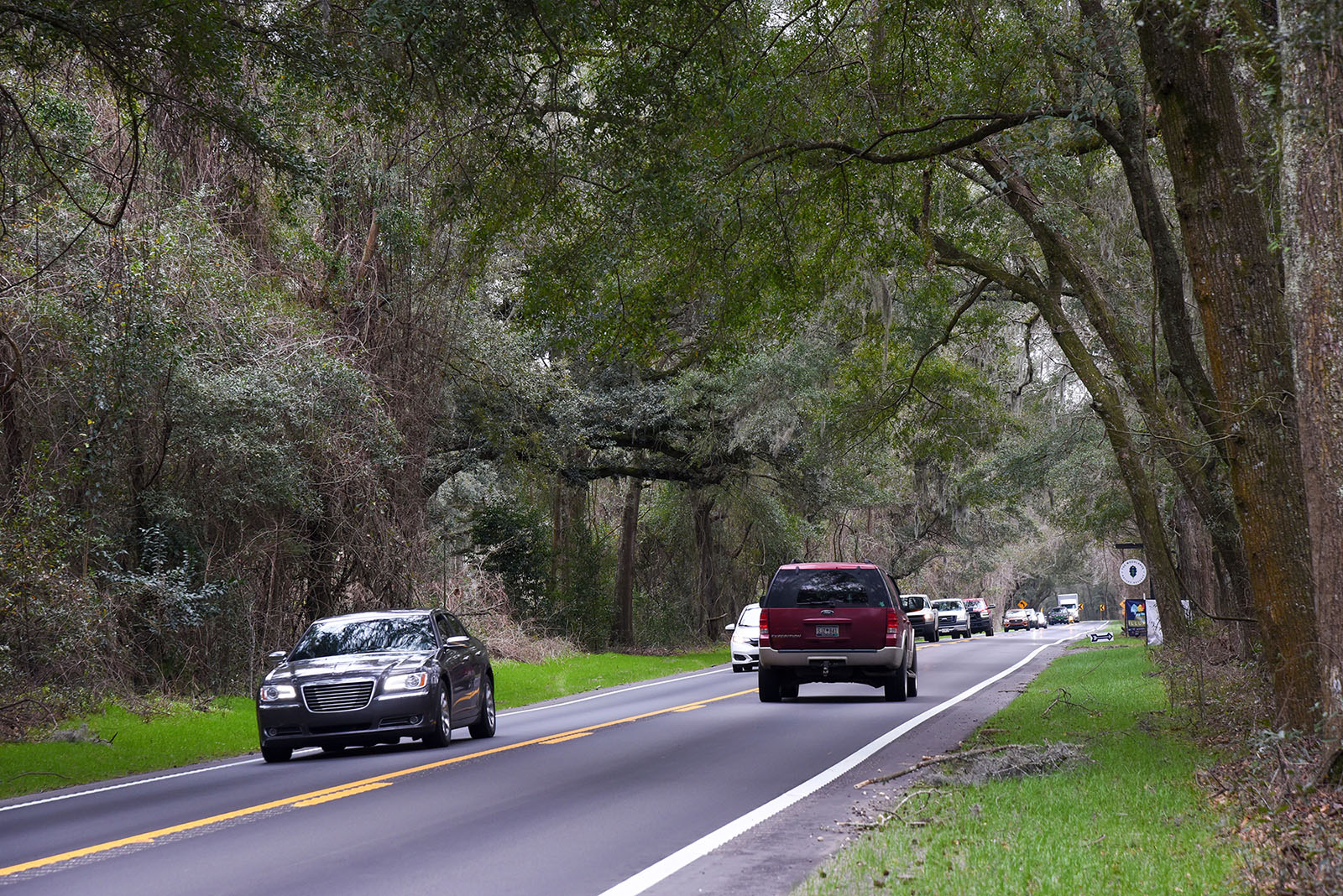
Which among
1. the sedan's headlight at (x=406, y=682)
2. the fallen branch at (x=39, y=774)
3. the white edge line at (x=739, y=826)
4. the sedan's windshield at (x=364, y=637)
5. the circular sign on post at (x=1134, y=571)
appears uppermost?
the circular sign on post at (x=1134, y=571)

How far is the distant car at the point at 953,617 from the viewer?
55.6 m

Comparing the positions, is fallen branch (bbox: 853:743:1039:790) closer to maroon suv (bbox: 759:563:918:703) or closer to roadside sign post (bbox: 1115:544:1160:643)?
maroon suv (bbox: 759:563:918:703)

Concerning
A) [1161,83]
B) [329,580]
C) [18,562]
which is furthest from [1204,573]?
[18,562]

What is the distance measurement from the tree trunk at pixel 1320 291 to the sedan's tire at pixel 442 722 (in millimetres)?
9140

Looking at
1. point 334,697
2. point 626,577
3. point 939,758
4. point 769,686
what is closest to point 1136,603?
point 626,577

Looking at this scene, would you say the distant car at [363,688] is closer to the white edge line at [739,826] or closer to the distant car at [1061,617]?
the white edge line at [739,826]

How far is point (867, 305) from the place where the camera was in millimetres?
22453

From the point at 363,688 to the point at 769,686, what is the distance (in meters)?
7.87

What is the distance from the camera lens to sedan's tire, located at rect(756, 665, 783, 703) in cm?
1905

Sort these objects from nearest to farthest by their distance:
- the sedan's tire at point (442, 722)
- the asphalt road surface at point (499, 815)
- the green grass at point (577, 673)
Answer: the asphalt road surface at point (499, 815)
the sedan's tire at point (442, 722)
the green grass at point (577, 673)

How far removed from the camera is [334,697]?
43.2 feet

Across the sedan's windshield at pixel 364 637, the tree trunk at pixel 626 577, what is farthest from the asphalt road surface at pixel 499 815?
the tree trunk at pixel 626 577

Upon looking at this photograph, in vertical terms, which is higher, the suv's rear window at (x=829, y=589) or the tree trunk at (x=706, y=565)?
the tree trunk at (x=706, y=565)

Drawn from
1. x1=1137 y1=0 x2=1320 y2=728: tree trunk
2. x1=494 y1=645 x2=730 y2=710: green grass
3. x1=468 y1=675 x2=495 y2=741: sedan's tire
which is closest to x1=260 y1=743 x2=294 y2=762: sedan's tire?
x1=468 y1=675 x2=495 y2=741: sedan's tire
